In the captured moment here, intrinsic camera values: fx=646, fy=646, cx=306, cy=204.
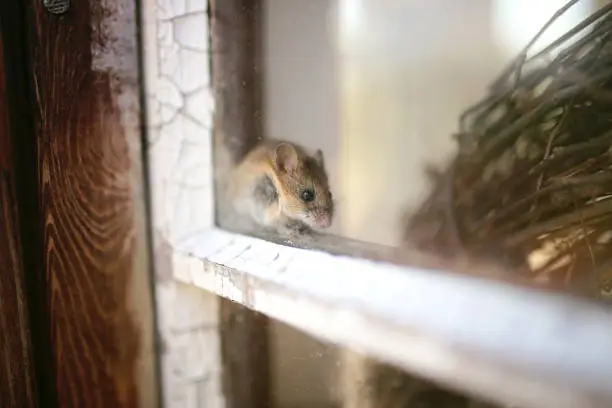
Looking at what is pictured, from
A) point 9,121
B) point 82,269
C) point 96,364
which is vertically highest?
point 9,121

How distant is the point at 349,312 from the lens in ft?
1.61

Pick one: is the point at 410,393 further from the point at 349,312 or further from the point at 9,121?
the point at 9,121

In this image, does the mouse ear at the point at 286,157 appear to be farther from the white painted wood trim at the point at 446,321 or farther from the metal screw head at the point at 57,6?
the metal screw head at the point at 57,6

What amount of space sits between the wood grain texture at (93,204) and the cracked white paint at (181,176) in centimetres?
2

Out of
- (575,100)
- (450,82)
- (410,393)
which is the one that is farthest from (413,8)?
(410,393)

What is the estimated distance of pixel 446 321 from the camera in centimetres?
44

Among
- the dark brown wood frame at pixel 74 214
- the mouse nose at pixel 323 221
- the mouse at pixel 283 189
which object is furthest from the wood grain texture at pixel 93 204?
the mouse nose at pixel 323 221

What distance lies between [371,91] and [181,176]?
24 cm

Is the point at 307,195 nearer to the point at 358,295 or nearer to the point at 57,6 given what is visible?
the point at 358,295

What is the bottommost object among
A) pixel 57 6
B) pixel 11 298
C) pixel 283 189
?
pixel 11 298

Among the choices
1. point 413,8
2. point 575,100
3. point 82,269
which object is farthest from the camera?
point 82,269

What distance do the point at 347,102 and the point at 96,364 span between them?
0.39 metres

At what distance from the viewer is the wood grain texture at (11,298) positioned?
63 centimetres

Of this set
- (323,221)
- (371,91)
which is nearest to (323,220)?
(323,221)
